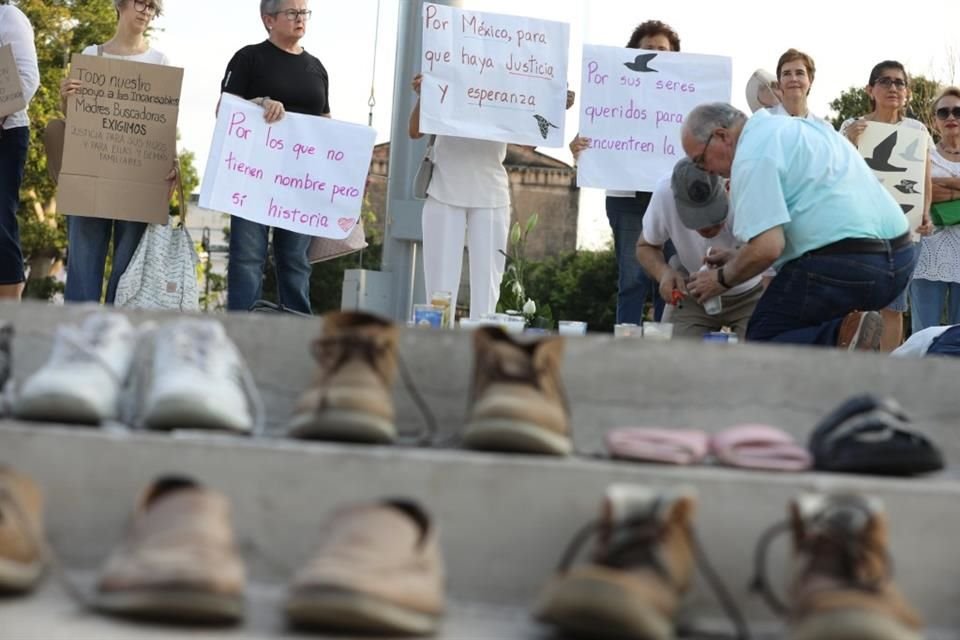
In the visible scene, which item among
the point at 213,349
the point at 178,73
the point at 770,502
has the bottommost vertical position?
the point at 770,502

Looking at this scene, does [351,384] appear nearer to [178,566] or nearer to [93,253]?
[178,566]

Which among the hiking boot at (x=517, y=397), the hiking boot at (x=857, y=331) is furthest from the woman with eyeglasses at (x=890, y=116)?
the hiking boot at (x=517, y=397)

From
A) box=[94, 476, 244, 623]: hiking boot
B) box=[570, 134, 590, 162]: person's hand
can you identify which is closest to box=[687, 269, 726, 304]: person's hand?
box=[570, 134, 590, 162]: person's hand

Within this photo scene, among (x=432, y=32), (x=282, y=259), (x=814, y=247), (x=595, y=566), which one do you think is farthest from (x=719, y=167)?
(x=595, y=566)

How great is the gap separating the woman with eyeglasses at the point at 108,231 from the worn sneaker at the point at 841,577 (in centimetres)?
504

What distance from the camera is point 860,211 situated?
539 centimetres

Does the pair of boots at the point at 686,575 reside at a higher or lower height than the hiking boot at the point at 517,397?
lower

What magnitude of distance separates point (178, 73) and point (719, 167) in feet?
9.19

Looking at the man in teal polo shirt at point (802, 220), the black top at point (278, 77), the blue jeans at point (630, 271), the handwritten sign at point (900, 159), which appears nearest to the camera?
the man in teal polo shirt at point (802, 220)

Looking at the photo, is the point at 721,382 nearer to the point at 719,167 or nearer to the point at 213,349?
the point at 213,349

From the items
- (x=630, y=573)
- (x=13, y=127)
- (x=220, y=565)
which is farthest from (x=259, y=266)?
(x=630, y=573)

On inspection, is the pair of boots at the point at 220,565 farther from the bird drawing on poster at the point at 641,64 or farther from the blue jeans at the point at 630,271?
the bird drawing on poster at the point at 641,64

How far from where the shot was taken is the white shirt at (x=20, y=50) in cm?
690

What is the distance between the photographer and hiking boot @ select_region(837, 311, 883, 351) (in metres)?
5.83
